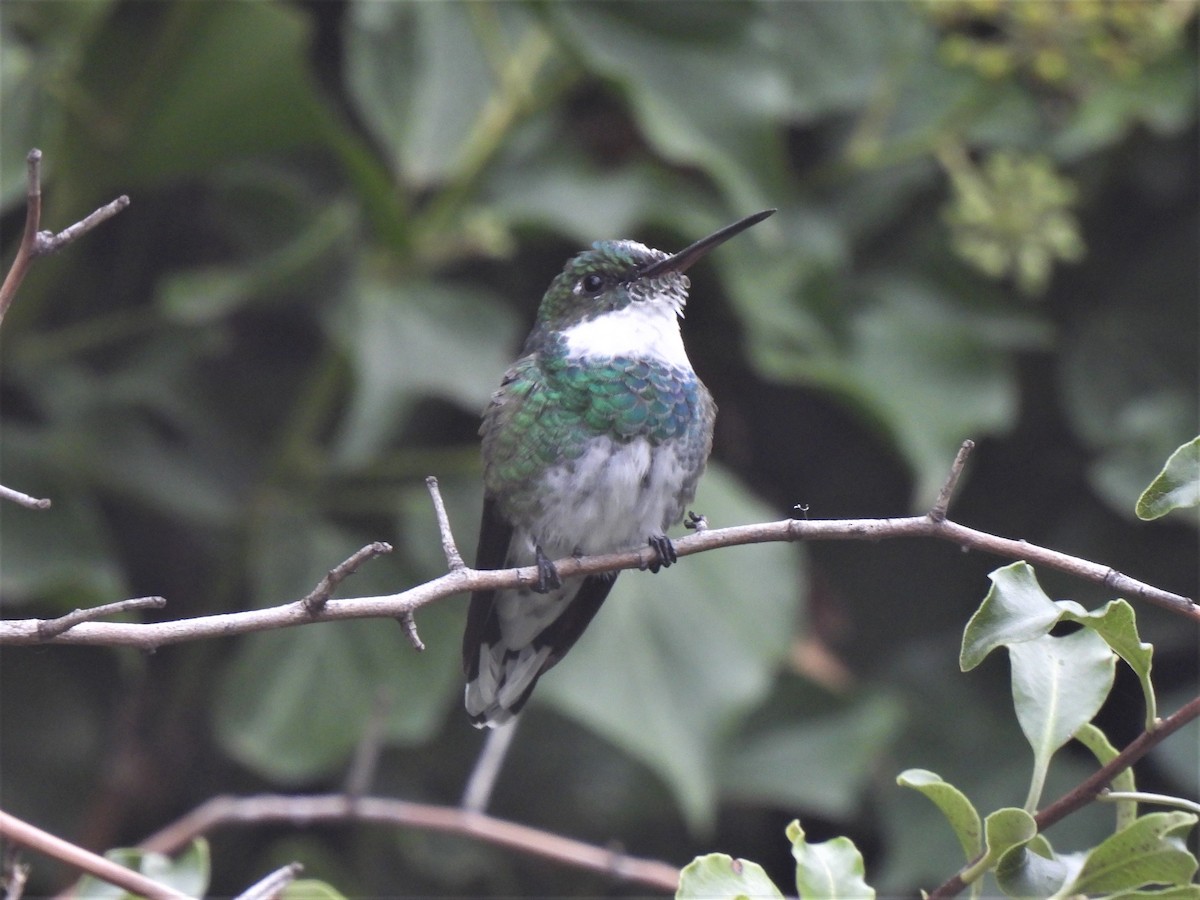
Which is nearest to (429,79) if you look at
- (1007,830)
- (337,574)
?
(337,574)

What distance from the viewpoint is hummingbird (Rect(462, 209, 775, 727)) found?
244 cm

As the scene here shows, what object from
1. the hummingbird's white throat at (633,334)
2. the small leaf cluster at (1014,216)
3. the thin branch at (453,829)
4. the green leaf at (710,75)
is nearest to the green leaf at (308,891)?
the thin branch at (453,829)

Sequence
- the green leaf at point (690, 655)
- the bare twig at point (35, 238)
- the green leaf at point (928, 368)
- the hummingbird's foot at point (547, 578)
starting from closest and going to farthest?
1. the bare twig at point (35, 238)
2. the hummingbird's foot at point (547, 578)
3. the green leaf at point (690, 655)
4. the green leaf at point (928, 368)

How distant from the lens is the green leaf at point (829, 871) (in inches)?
53.1

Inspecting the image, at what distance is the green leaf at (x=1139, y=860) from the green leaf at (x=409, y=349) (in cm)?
203

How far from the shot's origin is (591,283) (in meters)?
2.68

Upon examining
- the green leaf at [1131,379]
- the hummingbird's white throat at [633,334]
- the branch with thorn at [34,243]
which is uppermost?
the branch with thorn at [34,243]

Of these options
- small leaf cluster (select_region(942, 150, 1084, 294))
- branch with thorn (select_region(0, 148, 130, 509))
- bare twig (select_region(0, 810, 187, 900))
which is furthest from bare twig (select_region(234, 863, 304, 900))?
small leaf cluster (select_region(942, 150, 1084, 294))

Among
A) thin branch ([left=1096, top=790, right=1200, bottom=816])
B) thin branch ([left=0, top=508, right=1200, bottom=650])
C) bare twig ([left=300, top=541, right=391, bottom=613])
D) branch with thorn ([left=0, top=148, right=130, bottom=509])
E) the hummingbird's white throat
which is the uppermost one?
branch with thorn ([left=0, top=148, right=130, bottom=509])

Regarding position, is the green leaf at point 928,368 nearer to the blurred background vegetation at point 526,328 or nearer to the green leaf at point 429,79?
the blurred background vegetation at point 526,328

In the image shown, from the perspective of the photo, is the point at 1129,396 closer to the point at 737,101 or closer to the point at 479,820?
the point at 737,101

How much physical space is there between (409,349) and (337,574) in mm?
1993

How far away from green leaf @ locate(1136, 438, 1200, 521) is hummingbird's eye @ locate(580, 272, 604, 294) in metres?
1.46

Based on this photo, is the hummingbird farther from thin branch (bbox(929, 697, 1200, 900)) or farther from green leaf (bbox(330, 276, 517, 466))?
thin branch (bbox(929, 697, 1200, 900))
